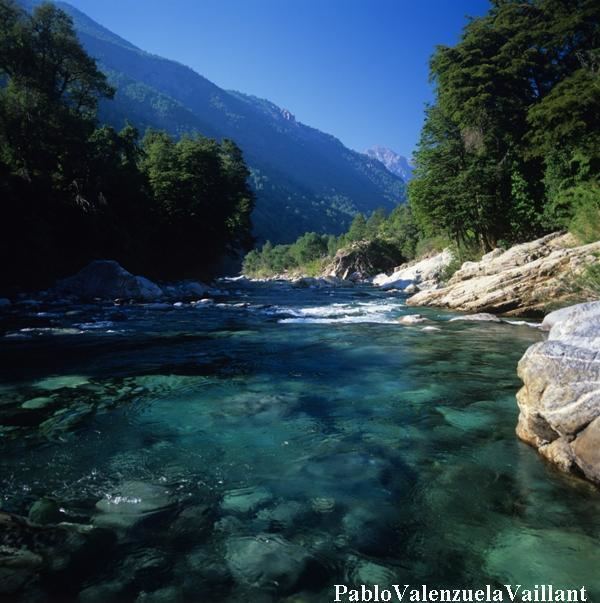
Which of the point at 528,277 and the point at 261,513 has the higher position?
the point at 528,277

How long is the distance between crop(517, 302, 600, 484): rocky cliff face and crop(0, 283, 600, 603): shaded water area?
20 centimetres

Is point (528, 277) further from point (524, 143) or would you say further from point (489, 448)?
point (524, 143)

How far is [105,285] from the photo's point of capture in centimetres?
2259

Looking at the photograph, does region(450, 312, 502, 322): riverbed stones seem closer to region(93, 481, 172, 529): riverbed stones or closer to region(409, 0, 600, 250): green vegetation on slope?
region(93, 481, 172, 529): riverbed stones

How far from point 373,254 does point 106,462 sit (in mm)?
68594

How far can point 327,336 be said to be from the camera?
37.2ft

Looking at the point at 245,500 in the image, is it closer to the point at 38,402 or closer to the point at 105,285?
the point at 38,402

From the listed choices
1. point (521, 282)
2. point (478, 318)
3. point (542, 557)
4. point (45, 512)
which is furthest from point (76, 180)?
point (542, 557)

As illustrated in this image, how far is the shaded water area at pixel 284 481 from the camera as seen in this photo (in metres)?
2.61

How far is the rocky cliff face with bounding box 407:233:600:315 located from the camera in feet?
43.6

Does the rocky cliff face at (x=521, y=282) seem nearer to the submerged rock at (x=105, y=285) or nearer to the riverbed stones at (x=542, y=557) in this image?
→ the riverbed stones at (x=542, y=557)

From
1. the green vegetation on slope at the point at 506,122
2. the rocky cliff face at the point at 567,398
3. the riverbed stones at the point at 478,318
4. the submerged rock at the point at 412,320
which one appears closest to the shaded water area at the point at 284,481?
the rocky cliff face at the point at 567,398

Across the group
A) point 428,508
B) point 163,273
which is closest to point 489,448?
point 428,508

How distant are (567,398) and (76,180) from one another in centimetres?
3010
